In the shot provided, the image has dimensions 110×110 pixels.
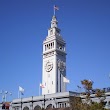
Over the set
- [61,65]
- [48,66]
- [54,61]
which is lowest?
[48,66]

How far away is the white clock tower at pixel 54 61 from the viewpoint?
399 ft

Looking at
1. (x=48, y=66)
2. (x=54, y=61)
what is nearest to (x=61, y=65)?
(x=54, y=61)

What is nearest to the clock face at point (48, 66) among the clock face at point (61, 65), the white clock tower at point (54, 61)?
the white clock tower at point (54, 61)

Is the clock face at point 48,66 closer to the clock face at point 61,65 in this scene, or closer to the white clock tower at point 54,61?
the white clock tower at point 54,61

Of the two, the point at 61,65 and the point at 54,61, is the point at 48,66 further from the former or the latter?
the point at 61,65

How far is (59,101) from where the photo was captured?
331ft

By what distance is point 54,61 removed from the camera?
12281 centimetres

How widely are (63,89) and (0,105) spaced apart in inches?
1054

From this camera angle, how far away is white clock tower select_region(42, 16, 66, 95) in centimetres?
12156

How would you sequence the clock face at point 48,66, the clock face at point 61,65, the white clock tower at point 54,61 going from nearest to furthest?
the white clock tower at point 54,61
the clock face at point 48,66
the clock face at point 61,65

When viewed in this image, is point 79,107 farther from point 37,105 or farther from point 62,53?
point 62,53

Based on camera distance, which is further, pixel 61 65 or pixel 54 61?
pixel 61 65

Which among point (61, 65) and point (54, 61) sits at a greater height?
point (54, 61)

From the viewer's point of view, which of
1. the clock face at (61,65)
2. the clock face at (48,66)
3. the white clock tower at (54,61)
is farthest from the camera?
the clock face at (61,65)
